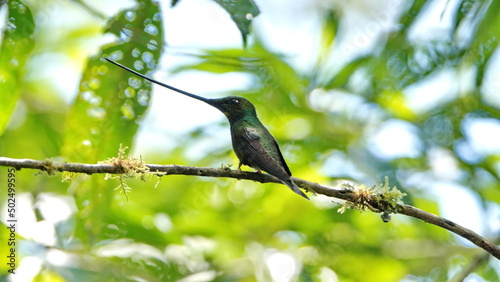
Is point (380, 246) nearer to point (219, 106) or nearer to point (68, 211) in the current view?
point (219, 106)

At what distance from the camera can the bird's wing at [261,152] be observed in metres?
3.57

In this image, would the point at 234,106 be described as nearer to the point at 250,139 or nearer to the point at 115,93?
the point at 250,139

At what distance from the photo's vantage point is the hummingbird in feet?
11.3

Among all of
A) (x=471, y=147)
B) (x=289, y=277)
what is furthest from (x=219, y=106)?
(x=471, y=147)

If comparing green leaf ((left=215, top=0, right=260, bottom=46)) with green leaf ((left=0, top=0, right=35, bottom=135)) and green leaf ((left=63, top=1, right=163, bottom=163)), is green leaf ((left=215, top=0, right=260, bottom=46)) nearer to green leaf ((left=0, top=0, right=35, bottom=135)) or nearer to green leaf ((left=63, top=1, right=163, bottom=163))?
green leaf ((left=63, top=1, right=163, bottom=163))

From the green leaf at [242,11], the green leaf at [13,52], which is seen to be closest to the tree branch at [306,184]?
the green leaf at [13,52]

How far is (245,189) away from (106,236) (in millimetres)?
1340

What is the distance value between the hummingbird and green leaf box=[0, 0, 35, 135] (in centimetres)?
44

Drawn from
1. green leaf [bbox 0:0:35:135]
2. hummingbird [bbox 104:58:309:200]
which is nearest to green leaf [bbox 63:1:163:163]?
hummingbird [bbox 104:58:309:200]

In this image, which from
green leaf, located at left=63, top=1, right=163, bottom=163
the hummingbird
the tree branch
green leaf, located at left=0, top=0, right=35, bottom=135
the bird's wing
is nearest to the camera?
the tree branch

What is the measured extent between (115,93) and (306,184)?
121 centimetres

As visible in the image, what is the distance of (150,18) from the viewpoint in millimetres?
3328

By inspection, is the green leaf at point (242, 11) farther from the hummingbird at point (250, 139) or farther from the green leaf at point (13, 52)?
the green leaf at point (13, 52)

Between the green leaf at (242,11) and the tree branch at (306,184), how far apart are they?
0.72 meters
